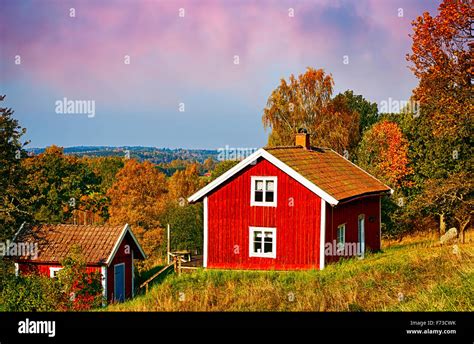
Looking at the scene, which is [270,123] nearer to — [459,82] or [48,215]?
[48,215]

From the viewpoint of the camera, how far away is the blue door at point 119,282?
96.5ft

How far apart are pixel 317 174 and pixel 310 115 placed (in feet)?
77.9

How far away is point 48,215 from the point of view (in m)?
47.8

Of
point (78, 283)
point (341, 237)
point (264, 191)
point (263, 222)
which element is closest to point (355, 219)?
point (341, 237)

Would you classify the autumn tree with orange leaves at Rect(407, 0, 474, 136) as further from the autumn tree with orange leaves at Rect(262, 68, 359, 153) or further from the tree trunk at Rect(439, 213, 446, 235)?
the autumn tree with orange leaves at Rect(262, 68, 359, 153)

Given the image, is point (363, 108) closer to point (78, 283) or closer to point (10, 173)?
point (10, 173)

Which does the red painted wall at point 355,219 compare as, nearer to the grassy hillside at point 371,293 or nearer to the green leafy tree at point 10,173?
the grassy hillside at point 371,293

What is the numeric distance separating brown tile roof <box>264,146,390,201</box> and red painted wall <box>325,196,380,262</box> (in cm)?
64

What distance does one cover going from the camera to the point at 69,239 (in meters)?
30.4

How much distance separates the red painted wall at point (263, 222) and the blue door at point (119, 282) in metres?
5.43

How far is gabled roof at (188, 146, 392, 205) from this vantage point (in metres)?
25.2

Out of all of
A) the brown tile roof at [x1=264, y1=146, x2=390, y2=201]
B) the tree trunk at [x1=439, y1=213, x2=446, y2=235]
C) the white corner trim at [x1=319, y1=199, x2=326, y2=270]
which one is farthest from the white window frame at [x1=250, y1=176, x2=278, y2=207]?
the tree trunk at [x1=439, y1=213, x2=446, y2=235]

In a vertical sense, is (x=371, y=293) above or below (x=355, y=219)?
below
